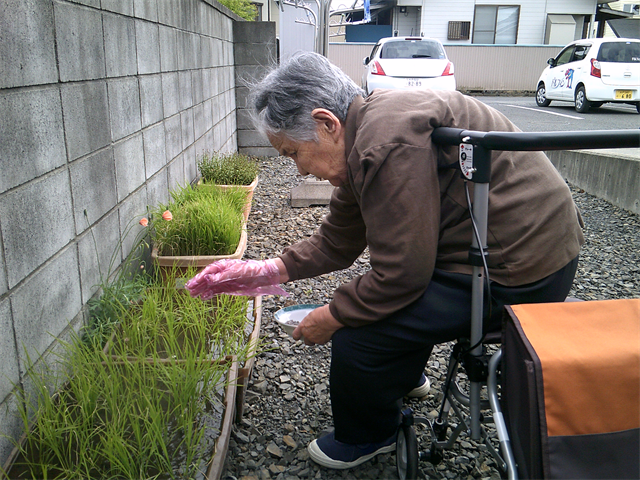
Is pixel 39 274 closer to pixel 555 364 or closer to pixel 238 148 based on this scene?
pixel 555 364

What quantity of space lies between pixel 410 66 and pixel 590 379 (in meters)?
10.5

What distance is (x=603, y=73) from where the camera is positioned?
11555 mm

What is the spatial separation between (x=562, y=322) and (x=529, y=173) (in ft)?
1.75

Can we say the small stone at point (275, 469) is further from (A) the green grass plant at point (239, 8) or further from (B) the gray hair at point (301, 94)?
(A) the green grass plant at point (239, 8)

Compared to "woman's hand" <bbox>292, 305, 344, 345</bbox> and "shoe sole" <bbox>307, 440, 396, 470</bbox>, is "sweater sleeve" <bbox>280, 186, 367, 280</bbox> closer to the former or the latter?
"woman's hand" <bbox>292, 305, 344, 345</bbox>

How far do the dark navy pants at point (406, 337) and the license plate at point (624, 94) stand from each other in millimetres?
11504

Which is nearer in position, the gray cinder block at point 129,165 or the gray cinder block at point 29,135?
the gray cinder block at point 29,135

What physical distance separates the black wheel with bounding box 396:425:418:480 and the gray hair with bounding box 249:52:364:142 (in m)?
0.96

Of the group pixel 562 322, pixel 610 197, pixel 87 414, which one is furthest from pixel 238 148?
pixel 562 322

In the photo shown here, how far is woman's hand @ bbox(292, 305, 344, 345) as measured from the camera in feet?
5.71

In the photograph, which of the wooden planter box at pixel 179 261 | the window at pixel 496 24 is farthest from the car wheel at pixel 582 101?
the wooden planter box at pixel 179 261

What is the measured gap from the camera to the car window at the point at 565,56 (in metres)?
13.0

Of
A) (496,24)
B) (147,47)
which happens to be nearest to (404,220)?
(147,47)

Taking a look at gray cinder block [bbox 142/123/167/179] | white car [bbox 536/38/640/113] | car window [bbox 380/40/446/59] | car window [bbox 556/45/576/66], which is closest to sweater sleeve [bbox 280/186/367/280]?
gray cinder block [bbox 142/123/167/179]
